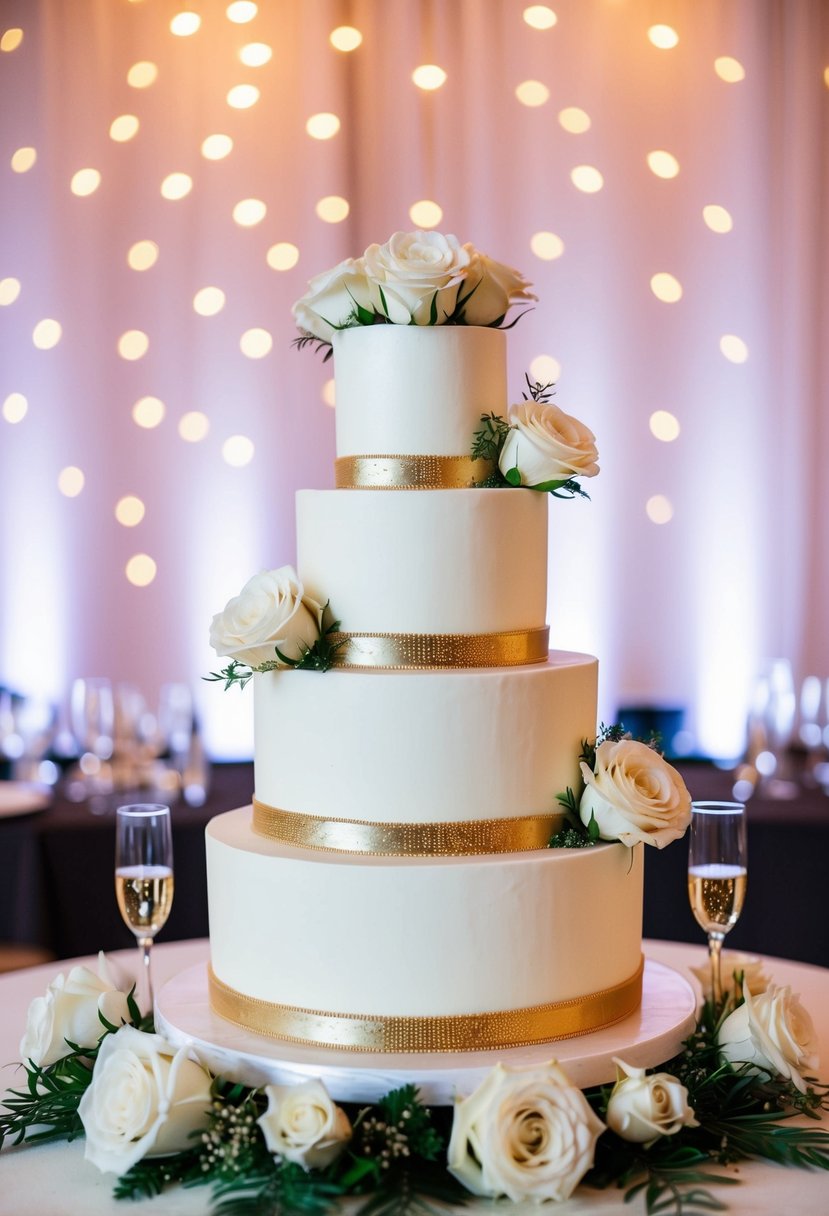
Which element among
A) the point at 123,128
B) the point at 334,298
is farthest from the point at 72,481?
the point at 334,298

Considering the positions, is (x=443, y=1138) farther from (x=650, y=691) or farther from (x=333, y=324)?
(x=650, y=691)

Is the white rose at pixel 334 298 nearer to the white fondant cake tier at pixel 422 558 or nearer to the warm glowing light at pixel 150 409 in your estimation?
the white fondant cake tier at pixel 422 558

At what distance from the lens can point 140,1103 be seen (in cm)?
182

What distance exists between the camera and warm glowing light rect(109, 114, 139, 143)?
18.5 feet

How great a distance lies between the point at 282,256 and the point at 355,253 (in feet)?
0.97

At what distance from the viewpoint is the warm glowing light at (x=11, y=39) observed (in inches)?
223

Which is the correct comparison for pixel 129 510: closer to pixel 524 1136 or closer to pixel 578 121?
pixel 578 121

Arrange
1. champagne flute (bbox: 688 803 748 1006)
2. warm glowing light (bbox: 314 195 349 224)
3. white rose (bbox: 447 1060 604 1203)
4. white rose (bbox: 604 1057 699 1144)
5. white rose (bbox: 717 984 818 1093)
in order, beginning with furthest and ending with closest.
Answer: warm glowing light (bbox: 314 195 349 224)
champagne flute (bbox: 688 803 748 1006)
white rose (bbox: 717 984 818 1093)
white rose (bbox: 604 1057 699 1144)
white rose (bbox: 447 1060 604 1203)

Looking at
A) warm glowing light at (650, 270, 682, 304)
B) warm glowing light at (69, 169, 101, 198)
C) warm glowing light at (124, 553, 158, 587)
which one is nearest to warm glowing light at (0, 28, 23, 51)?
warm glowing light at (69, 169, 101, 198)

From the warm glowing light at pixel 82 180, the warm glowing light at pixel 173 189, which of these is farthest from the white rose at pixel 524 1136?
the warm glowing light at pixel 82 180

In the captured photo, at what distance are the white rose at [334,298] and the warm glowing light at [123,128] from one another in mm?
3800

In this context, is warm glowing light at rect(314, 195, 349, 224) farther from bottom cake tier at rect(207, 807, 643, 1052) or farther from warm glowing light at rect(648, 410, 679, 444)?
bottom cake tier at rect(207, 807, 643, 1052)

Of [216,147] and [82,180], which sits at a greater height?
[216,147]

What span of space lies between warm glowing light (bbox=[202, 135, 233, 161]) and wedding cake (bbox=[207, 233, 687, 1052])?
12.2 feet
